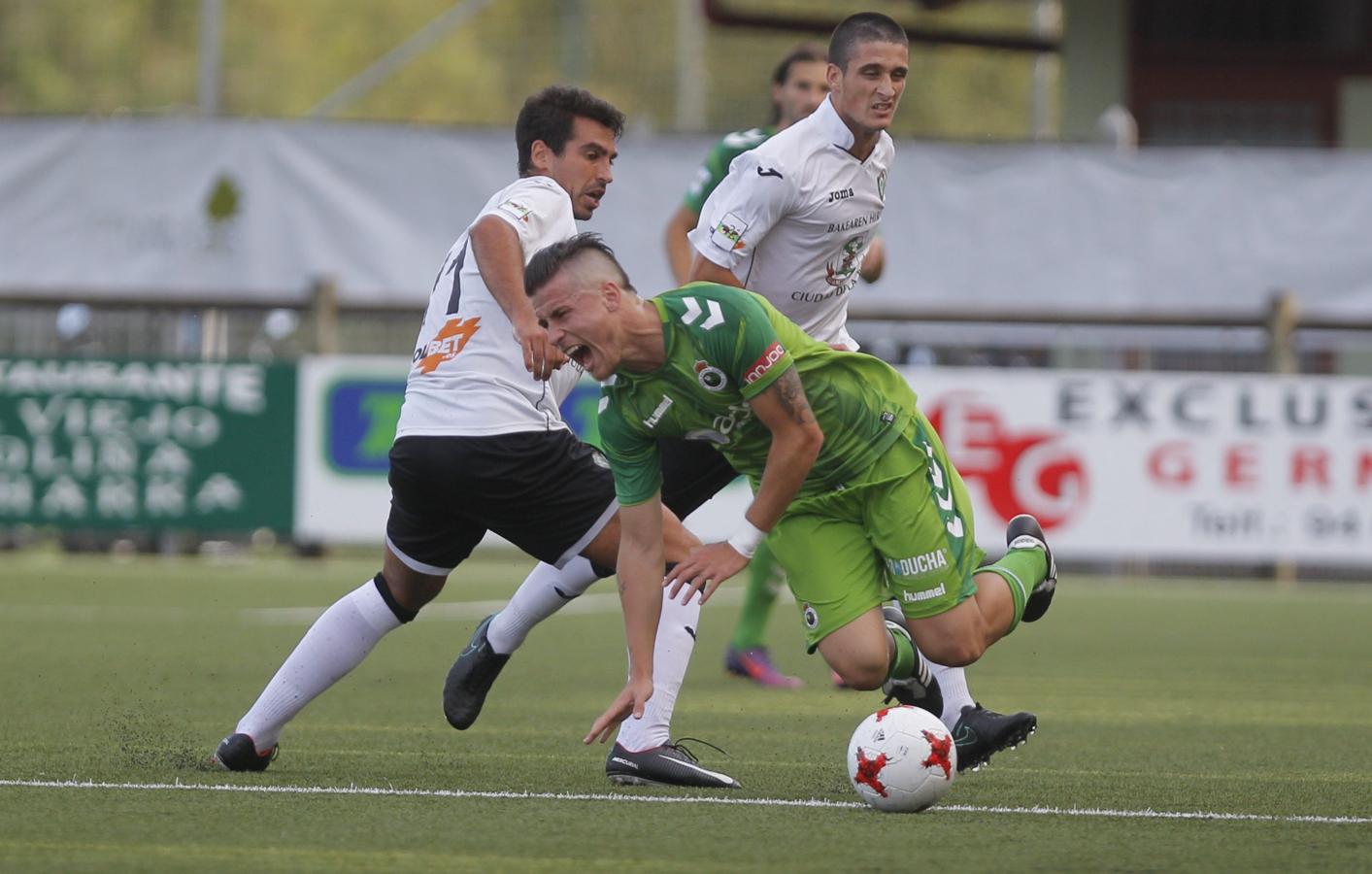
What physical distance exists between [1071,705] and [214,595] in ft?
20.0

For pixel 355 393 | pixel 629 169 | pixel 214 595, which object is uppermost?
pixel 629 169

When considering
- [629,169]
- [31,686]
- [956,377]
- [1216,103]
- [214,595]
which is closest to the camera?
[31,686]

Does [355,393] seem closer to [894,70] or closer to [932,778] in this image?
[894,70]

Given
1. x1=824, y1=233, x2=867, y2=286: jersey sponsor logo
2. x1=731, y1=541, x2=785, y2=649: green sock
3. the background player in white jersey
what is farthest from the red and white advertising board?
x1=824, y1=233, x2=867, y2=286: jersey sponsor logo

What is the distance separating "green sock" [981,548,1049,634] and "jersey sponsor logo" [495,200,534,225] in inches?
59.5

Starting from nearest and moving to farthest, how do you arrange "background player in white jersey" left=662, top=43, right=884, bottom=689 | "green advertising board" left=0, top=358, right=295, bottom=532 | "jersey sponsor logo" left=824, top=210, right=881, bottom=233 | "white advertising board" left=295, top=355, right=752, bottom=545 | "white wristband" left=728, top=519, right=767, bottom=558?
1. "white wristband" left=728, top=519, right=767, bottom=558
2. "jersey sponsor logo" left=824, top=210, right=881, bottom=233
3. "background player in white jersey" left=662, top=43, right=884, bottom=689
4. "white advertising board" left=295, top=355, right=752, bottom=545
5. "green advertising board" left=0, top=358, right=295, bottom=532

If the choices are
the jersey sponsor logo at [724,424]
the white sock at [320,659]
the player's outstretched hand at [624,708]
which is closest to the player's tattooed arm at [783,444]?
the jersey sponsor logo at [724,424]

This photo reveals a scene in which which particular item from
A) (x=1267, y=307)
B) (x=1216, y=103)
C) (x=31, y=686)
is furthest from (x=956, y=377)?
(x=31, y=686)

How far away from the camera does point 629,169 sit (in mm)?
14828

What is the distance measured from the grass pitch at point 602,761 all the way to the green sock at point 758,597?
0.57 ft

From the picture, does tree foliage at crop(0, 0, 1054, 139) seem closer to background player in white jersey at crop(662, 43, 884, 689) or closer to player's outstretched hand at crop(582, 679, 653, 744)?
background player in white jersey at crop(662, 43, 884, 689)

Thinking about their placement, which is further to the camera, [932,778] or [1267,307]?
[1267,307]

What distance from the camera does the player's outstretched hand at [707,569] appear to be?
4656 mm

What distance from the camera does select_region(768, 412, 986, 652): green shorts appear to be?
5.25 m
